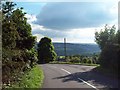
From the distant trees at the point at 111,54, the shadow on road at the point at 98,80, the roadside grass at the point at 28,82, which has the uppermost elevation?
the distant trees at the point at 111,54

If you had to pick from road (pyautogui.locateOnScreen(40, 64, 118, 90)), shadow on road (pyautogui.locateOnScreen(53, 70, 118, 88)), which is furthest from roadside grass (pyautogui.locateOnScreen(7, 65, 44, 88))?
shadow on road (pyautogui.locateOnScreen(53, 70, 118, 88))

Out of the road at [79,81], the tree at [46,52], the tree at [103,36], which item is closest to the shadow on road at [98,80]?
the road at [79,81]

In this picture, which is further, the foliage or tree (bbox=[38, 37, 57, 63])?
tree (bbox=[38, 37, 57, 63])

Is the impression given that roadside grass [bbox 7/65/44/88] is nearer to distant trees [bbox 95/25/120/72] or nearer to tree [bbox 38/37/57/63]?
distant trees [bbox 95/25/120/72]

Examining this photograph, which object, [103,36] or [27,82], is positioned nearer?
[27,82]

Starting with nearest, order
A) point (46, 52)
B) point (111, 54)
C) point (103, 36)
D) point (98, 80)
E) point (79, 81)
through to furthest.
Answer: point (79, 81) < point (98, 80) < point (111, 54) < point (103, 36) < point (46, 52)

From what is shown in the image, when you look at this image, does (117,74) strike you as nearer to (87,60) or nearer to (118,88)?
(118,88)

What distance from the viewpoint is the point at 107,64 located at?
32.6 m

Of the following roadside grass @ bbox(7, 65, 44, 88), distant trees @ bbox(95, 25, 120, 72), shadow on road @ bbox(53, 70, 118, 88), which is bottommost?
shadow on road @ bbox(53, 70, 118, 88)

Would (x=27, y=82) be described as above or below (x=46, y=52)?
below

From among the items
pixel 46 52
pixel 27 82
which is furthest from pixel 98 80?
pixel 46 52

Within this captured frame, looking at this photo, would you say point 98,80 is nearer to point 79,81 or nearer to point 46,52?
point 79,81

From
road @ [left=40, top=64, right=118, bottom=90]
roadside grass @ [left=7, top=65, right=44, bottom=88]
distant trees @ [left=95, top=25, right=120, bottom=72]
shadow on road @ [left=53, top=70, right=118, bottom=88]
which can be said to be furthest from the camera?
distant trees @ [left=95, top=25, right=120, bottom=72]

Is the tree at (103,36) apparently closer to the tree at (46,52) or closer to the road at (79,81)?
the road at (79,81)
